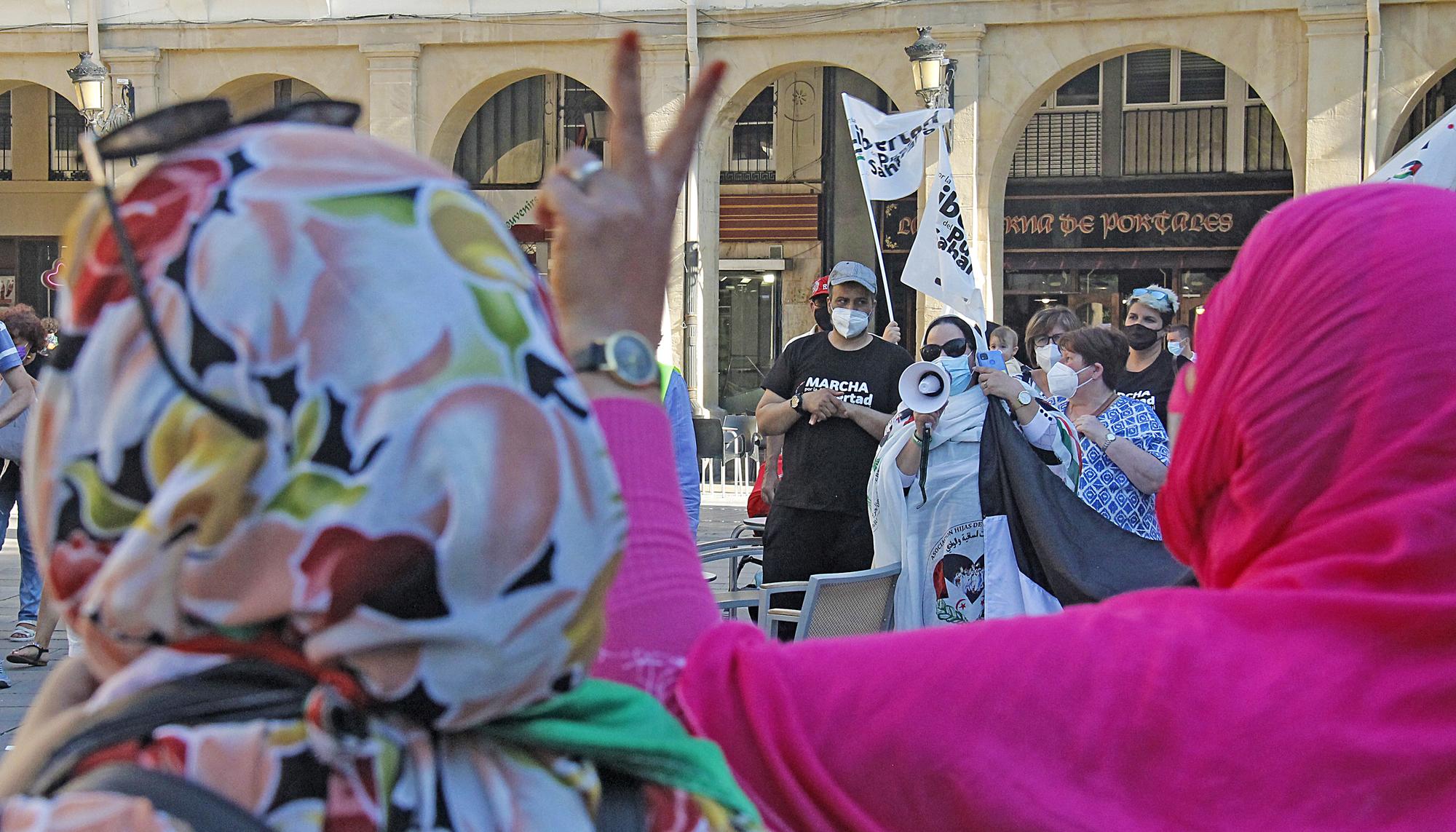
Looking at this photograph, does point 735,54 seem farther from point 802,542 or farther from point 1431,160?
point 1431,160

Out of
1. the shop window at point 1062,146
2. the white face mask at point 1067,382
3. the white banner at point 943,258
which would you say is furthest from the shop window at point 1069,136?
the white face mask at point 1067,382

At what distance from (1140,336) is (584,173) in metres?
6.51

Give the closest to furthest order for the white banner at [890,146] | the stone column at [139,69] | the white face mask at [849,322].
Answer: the white face mask at [849,322]
the white banner at [890,146]
the stone column at [139,69]

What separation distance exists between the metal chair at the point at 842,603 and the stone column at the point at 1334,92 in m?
11.8

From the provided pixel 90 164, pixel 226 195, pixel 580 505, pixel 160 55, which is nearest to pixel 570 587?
pixel 580 505

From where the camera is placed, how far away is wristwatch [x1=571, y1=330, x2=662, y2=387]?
133cm

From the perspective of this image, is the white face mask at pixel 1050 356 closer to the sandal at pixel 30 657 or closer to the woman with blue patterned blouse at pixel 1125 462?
the woman with blue patterned blouse at pixel 1125 462

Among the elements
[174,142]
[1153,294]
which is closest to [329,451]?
[174,142]

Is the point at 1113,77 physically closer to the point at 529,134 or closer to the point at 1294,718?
the point at 529,134

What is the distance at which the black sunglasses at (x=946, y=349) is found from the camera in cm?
607

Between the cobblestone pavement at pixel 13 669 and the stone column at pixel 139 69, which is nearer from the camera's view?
the cobblestone pavement at pixel 13 669

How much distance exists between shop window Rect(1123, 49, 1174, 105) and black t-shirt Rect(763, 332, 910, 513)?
17.7 meters

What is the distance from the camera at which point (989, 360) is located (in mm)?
5934

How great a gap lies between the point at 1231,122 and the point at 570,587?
23.1 meters
